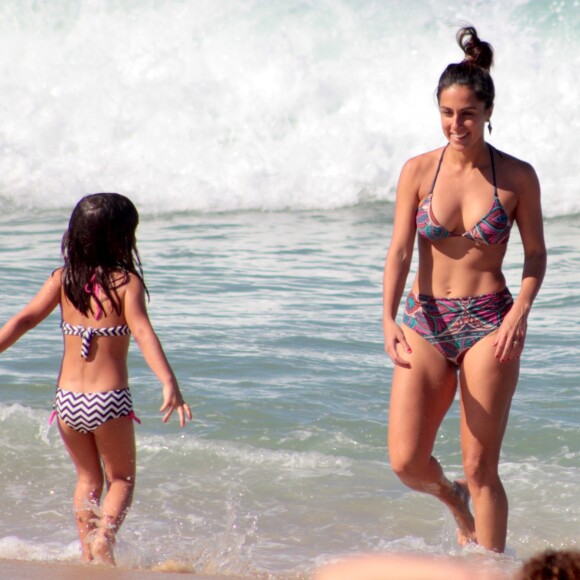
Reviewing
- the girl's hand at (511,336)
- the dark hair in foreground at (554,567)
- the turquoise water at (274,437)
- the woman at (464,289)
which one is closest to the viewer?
the dark hair in foreground at (554,567)

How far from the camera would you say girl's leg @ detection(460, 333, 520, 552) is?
418cm

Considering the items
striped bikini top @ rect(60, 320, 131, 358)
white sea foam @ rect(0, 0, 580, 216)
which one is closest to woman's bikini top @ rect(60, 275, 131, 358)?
striped bikini top @ rect(60, 320, 131, 358)

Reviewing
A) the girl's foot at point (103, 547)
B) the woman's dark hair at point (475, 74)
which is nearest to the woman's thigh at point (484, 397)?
the woman's dark hair at point (475, 74)

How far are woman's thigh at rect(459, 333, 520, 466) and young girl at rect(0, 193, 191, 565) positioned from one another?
123 cm

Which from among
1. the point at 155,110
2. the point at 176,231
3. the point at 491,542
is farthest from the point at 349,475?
the point at 155,110

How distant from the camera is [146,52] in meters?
18.0

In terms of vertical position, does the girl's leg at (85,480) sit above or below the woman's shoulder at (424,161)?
below

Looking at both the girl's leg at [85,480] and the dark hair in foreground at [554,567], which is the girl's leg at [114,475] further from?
the dark hair in foreground at [554,567]

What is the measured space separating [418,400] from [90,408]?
49.0 inches

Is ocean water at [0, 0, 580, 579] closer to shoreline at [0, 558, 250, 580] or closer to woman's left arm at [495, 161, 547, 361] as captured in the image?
shoreline at [0, 558, 250, 580]

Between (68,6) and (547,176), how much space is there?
864 centimetres

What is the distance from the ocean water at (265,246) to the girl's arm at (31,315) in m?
0.92

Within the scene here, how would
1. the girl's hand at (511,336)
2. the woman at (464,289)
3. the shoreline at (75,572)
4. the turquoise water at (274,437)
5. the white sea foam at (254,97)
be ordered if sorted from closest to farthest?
the shoreline at (75,572), the girl's hand at (511,336), the woman at (464,289), the turquoise water at (274,437), the white sea foam at (254,97)

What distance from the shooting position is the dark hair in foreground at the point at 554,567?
1.76m
